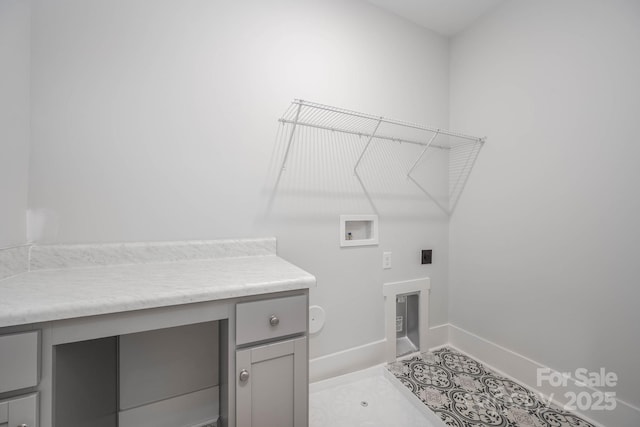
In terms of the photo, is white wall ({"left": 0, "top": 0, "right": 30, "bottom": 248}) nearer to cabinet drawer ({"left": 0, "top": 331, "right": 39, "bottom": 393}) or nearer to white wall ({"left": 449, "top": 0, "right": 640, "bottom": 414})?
cabinet drawer ({"left": 0, "top": 331, "right": 39, "bottom": 393})

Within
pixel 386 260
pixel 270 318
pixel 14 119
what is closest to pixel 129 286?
pixel 270 318

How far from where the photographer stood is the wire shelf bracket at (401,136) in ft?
5.05

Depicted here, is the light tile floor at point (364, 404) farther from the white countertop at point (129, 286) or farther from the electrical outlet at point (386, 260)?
the white countertop at point (129, 286)

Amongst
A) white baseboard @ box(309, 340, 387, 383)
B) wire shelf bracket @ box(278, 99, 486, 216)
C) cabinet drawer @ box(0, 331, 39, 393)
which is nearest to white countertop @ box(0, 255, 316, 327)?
cabinet drawer @ box(0, 331, 39, 393)

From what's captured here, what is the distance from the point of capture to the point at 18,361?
66 centimetres

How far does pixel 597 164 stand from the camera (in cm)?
132

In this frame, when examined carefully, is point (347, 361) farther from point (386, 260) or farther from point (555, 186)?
point (555, 186)

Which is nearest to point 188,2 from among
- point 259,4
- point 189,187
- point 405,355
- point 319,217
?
point 259,4

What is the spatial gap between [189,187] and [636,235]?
7.31ft

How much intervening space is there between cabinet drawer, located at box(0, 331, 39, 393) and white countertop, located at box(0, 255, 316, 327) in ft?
0.15

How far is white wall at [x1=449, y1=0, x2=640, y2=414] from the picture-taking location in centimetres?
124

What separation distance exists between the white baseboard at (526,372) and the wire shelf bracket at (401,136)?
1.02 m

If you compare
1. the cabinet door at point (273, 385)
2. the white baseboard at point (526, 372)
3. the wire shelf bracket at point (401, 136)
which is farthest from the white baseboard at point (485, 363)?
the wire shelf bracket at point (401, 136)

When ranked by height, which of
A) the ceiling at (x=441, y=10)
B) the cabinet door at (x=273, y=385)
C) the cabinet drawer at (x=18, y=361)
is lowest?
the cabinet door at (x=273, y=385)
